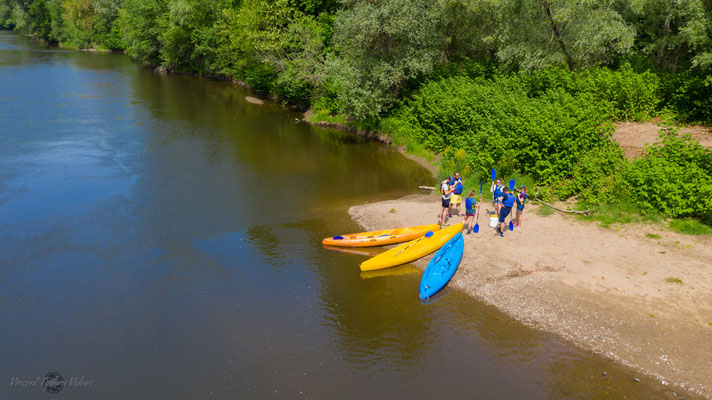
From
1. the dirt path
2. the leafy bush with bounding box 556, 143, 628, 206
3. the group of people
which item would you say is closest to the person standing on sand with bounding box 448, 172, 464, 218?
the group of people

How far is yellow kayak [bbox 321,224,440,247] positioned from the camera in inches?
729

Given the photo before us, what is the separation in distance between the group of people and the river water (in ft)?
11.6

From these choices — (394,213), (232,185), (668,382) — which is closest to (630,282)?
(668,382)

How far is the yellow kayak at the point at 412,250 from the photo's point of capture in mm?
17109

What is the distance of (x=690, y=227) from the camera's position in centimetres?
1698

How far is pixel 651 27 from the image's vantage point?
28922mm

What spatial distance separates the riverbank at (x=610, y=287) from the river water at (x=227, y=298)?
816 millimetres

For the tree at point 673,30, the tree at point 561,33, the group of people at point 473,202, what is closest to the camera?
the group of people at point 473,202

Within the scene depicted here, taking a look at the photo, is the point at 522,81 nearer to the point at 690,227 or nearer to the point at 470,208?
the point at 470,208

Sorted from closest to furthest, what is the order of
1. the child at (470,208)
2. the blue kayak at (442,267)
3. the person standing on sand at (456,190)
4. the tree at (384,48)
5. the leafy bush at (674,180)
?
1. the blue kayak at (442,267)
2. the leafy bush at (674,180)
3. the child at (470,208)
4. the person standing on sand at (456,190)
5. the tree at (384,48)

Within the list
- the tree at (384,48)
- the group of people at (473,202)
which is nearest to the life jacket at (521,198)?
the group of people at (473,202)

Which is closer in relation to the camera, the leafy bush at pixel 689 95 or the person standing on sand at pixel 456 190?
the person standing on sand at pixel 456 190

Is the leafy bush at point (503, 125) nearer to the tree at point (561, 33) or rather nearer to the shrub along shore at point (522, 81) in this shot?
the shrub along shore at point (522, 81)

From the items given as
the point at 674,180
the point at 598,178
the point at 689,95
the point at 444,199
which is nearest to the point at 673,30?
the point at 689,95
